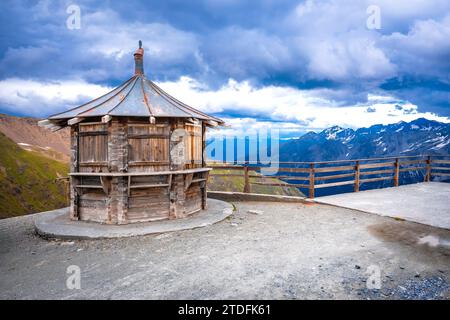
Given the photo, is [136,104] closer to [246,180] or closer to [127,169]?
[127,169]

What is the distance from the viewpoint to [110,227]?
30.7 feet

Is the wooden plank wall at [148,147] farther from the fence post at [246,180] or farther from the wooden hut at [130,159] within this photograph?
the fence post at [246,180]

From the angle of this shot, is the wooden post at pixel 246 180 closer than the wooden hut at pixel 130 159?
No

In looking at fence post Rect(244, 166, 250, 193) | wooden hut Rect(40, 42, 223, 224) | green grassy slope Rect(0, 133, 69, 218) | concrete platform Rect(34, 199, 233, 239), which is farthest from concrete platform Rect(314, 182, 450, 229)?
green grassy slope Rect(0, 133, 69, 218)

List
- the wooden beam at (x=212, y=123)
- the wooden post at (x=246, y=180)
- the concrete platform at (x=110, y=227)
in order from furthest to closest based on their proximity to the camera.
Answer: the wooden post at (x=246, y=180) → the wooden beam at (x=212, y=123) → the concrete platform at (x=110, y=227)

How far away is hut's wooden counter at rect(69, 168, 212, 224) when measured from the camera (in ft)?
31.5

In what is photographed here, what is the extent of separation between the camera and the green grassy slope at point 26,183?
8862 centimetres

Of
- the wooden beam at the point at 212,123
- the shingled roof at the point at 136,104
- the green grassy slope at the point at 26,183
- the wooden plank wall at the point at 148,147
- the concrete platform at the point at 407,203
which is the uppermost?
the shingled roof at the point at 136,104

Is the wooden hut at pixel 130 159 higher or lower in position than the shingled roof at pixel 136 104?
lower

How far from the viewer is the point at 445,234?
7.75 metres

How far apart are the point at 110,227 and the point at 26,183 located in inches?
4423

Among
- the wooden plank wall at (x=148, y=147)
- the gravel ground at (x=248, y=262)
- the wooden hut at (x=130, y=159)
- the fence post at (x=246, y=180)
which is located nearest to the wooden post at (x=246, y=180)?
the fence post at (x=246, y=180)

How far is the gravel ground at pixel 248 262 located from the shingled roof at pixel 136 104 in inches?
152
